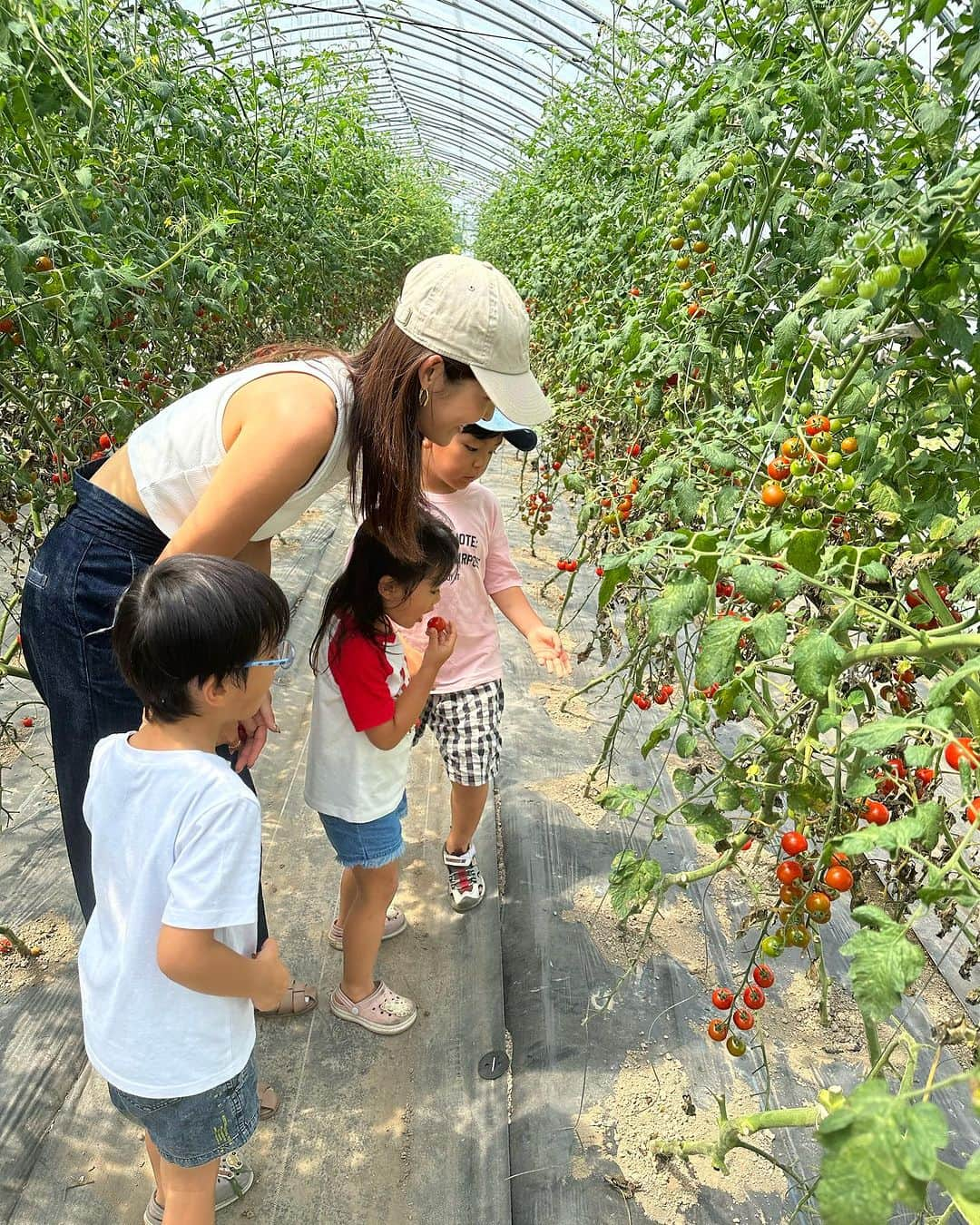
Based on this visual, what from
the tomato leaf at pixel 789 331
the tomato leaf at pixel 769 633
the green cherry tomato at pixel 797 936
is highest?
the tomato leaf at pixel 789 331

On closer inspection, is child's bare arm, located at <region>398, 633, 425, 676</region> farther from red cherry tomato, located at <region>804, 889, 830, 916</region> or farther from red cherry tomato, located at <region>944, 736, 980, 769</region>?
red cherry tomato, located at <region>944, 736, 980, 769</region>

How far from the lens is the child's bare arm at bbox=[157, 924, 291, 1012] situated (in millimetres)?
933

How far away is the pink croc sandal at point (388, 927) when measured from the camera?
182 centimetres

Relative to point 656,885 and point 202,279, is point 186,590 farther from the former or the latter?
point 202,279

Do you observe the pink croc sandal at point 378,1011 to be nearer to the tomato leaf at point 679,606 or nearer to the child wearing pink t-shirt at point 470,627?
the child wearing pink t-shirt at point 470,627

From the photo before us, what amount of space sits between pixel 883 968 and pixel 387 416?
78cm

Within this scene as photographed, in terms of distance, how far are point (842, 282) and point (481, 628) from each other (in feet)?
3.49

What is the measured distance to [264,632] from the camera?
1018mm

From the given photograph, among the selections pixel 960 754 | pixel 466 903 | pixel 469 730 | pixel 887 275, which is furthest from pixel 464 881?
pixel 887 275

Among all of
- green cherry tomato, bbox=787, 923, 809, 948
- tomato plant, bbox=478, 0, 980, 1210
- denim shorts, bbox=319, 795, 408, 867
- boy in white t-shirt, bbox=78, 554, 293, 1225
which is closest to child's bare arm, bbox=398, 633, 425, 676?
denim shorts, bbox=319, 795, 408, 867

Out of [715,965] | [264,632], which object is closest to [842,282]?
[264,632]

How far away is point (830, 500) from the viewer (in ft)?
3.69

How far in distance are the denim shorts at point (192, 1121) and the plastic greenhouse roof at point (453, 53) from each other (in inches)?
206

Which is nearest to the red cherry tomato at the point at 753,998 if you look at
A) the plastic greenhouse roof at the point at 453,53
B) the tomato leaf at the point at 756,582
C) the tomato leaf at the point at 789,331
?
the tomato leaf at the point at 756,582
